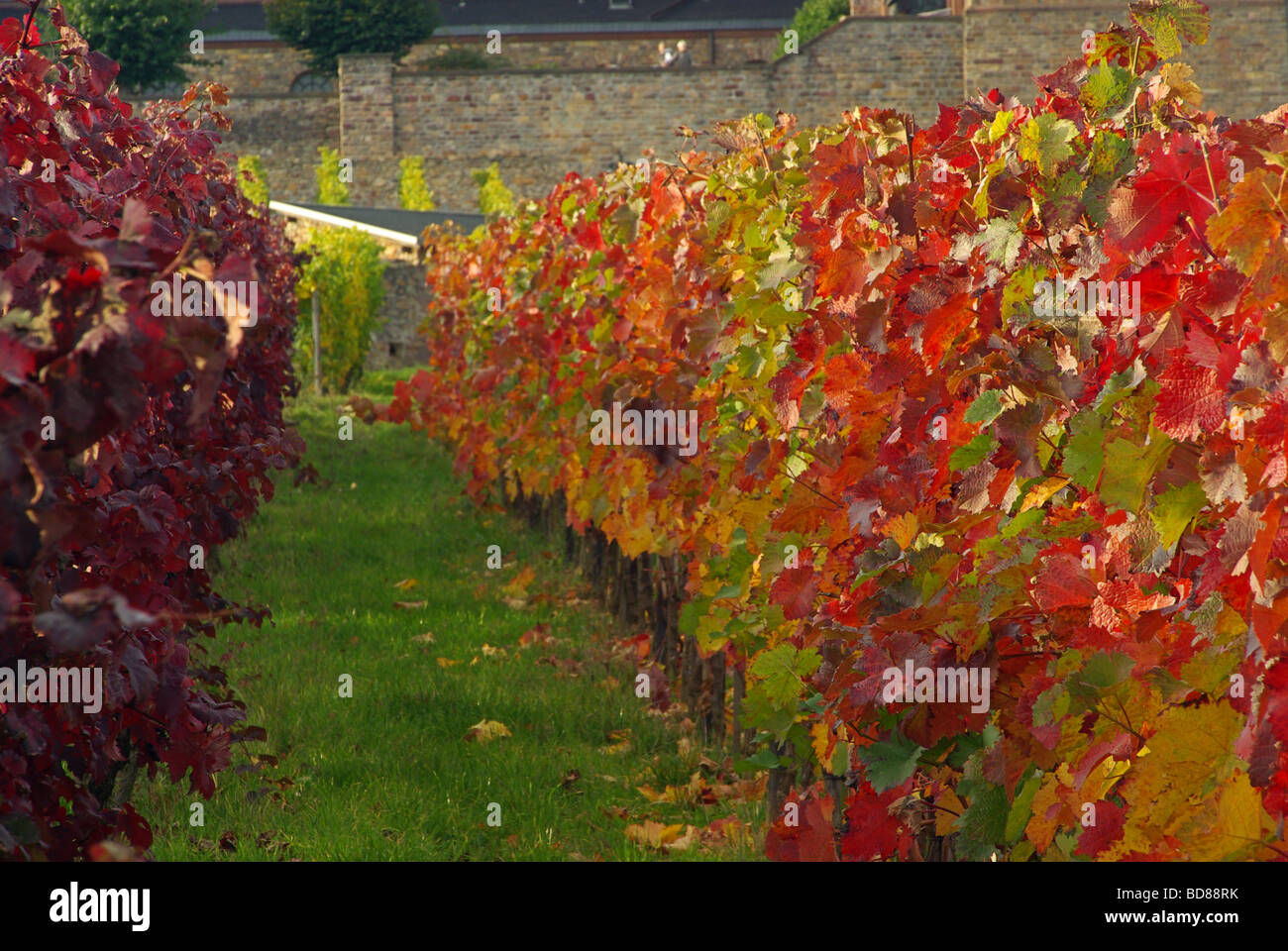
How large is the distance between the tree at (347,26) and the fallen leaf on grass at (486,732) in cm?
4114

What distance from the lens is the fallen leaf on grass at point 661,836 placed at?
155 inches

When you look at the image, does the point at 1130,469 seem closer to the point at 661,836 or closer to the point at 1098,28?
the point at 661,836

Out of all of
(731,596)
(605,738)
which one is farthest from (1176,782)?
(605,738)

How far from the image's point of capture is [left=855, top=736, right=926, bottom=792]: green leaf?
2459 millimetres

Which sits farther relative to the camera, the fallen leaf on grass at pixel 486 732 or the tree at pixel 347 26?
the tree at pixel 347 26

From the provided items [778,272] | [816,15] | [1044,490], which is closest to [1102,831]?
[1044,490]

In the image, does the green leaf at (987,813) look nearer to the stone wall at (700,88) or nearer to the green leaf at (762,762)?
the green leaf at (762,762)

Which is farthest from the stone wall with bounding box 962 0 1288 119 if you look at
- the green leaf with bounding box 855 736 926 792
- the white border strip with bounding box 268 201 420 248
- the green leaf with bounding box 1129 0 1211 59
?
the green leaf with bounding box 855 736 926 792

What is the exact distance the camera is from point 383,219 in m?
30.5

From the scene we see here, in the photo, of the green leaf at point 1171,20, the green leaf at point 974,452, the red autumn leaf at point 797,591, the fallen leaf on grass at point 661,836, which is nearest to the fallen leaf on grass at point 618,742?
the fallen leaf on grass at point 661,836

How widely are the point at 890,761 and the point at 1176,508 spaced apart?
0.83 metres

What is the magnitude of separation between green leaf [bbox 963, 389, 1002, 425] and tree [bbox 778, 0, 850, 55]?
4796 centimetres

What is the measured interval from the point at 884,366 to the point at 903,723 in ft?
2.57
